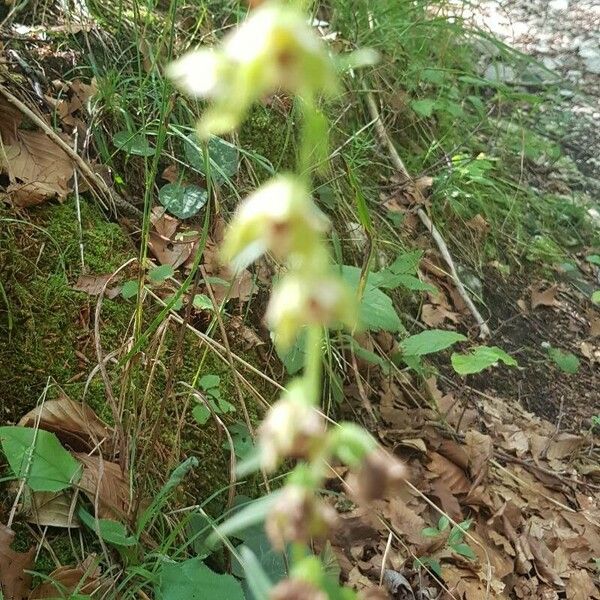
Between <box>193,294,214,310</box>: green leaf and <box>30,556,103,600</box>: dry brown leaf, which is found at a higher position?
<box>193,294,214,310</box>: green leaf

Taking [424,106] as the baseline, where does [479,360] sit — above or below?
below

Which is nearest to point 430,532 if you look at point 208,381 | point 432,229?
point 208,381

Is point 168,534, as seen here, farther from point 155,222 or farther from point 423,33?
point 423,33

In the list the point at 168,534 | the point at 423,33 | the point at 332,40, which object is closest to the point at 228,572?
the point at 168,534

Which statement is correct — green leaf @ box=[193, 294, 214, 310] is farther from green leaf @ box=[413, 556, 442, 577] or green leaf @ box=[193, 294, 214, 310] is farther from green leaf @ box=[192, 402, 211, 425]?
green leaf @ box=[413, 556, 442, 577]

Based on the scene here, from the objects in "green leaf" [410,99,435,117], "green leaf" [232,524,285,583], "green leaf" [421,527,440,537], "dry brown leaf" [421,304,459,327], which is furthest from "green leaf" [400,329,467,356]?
"green leaf" [410,99,435,117]

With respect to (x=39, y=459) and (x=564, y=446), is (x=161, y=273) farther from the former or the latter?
(x=564, y=446)
